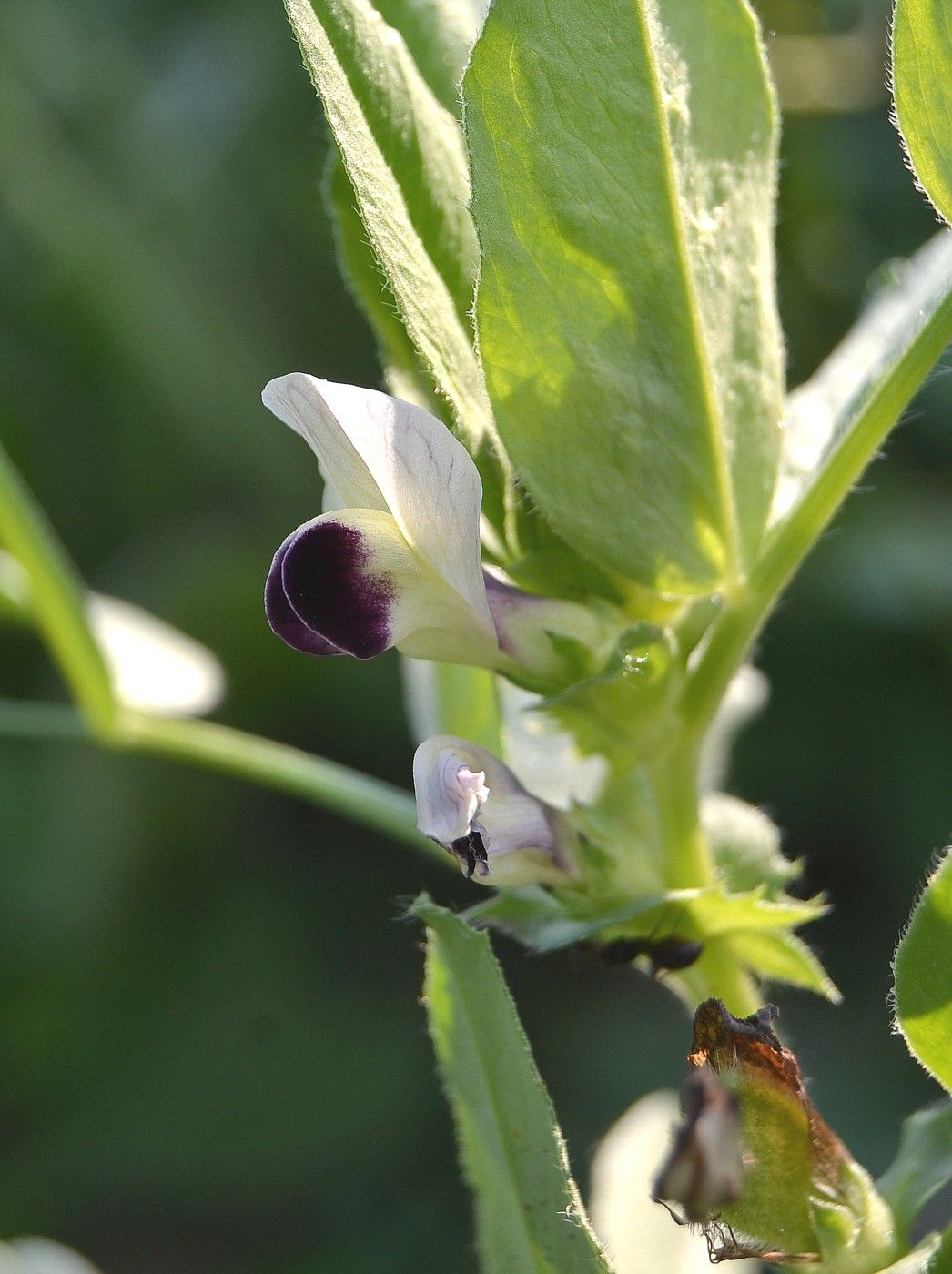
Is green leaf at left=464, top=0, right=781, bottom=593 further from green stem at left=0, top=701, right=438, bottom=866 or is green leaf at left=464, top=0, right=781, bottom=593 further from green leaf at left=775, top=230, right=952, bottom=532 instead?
green stem at left=0, top=701, right=438, bottom=866

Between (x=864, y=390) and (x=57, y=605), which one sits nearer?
(x=864, y=390)

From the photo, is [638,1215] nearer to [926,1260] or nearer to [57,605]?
[926,1260]

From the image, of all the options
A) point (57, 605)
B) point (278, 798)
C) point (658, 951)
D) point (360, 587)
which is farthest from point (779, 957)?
point (278, 798)

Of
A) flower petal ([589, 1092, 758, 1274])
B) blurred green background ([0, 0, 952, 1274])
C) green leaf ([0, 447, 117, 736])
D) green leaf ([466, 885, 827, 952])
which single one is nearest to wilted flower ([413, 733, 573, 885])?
green leaf ([466, 885, 827, 952])

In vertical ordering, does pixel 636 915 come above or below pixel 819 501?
below

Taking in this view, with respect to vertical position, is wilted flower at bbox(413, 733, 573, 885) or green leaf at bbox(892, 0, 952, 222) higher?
green leaf at bbox(892, 0, 952, 222)

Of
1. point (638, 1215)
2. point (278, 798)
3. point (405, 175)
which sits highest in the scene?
point (405, 175)

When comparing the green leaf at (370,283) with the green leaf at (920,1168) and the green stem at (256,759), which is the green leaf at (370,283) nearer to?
the green stem at (256,759)

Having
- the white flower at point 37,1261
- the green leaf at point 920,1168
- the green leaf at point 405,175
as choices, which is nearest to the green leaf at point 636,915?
the green leaf at point 920,1168
